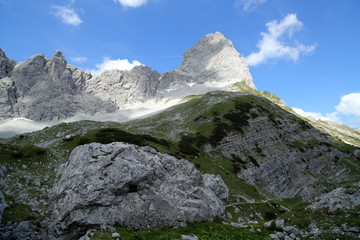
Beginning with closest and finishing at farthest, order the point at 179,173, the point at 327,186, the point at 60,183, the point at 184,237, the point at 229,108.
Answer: the point at 184,237, the point at 60,183, the point at 179,173, the point at 327,186, the point at 229,108

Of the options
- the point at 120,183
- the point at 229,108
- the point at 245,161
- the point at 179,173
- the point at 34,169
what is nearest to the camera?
the point at 120,183

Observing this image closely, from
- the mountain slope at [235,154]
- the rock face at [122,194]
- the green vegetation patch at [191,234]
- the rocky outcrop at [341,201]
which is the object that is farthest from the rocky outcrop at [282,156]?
the green vegetation patch at [191,234]

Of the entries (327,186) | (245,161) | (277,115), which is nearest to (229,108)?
(277,115)

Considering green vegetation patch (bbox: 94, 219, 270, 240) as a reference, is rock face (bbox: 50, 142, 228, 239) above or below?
above

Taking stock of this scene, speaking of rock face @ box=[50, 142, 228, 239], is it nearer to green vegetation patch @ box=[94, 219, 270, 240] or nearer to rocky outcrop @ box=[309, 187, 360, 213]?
green vegetation patch @ box=[94, 219, 270, 240]

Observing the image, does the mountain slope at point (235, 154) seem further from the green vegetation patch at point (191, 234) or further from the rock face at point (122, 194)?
the green vegetation patch at point (191, 234)

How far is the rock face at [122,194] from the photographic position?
1988 cm

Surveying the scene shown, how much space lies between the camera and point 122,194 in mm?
21969

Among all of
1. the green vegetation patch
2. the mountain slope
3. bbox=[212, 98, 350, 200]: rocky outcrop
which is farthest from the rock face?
bbox=[212, 98, 350, 200]: rocky outcrop

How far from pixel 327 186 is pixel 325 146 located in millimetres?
34028

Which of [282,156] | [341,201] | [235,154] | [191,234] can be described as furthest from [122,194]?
[282,156]

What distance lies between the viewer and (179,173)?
94.2 ft

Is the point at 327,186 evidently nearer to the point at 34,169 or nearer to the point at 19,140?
the point at 34,169

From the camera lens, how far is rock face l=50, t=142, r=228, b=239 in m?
19.9
